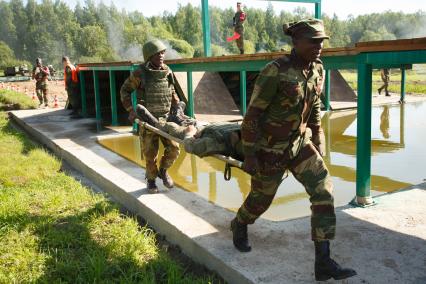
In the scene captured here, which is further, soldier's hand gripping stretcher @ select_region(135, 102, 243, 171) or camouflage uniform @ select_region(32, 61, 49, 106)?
camouflage uniform @ select_region(32, 61, 49, 106)

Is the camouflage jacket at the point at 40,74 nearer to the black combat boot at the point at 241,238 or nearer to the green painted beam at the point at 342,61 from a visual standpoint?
the green painted beam at the point at 342,61

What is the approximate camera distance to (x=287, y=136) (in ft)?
9.83

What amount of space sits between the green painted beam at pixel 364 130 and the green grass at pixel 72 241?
6.06 feet

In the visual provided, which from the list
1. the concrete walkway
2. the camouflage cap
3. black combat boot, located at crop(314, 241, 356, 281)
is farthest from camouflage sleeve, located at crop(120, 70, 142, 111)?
black combat boot, located at crop(314, 241, 356, 281)

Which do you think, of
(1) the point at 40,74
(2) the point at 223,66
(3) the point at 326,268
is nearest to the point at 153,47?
(3) the point at 326,268

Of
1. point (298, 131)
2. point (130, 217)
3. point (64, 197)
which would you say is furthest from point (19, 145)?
point (298, 131)

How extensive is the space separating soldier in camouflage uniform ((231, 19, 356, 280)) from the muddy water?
175 cm

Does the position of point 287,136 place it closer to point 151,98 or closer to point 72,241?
point 72,241

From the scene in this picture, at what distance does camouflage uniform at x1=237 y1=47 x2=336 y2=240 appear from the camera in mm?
2871

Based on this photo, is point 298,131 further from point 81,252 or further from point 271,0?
point 271,0

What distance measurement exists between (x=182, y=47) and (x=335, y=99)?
3151 centimetres

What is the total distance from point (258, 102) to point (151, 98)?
242 cm

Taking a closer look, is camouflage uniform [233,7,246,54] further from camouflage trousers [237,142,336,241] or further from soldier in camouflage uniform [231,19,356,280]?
camouflage trousers [237,142,336,241]

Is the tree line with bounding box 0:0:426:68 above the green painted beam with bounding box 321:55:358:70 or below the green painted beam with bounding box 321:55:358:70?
above
